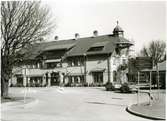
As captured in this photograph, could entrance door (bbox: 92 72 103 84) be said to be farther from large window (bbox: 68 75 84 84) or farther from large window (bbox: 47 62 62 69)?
large window (bbox: 47 62 62 69)

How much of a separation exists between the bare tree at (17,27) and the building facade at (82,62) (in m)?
26.3

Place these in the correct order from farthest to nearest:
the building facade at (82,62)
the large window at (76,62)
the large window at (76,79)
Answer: the large window at (76,62) < the large window at (76,79) < the building facade at (82,62)

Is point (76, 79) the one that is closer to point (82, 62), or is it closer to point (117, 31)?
point (82, 62)

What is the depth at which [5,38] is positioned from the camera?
23.1 meters

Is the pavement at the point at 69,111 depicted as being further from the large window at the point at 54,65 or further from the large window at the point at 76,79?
the large window at the point at 54,65

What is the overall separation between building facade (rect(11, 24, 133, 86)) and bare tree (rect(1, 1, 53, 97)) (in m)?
26.3

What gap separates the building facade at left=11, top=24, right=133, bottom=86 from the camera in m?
52.5

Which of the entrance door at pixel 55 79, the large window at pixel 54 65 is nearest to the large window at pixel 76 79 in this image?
the entrance door at pixel 55 79

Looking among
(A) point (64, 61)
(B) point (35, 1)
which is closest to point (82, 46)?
(A) point (64, 61)

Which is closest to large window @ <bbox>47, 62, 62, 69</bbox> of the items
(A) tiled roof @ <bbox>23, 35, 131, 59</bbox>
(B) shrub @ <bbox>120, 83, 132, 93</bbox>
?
(A) tiled roof @ <bbox>23, 35, 131, 59</bbox>

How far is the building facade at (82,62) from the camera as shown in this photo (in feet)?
172

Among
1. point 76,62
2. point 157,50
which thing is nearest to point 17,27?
point 76,62

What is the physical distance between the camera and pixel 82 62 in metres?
54.9

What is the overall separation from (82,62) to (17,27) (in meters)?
32.3
